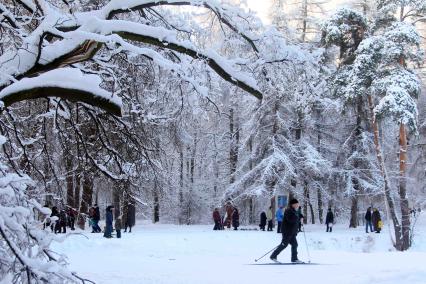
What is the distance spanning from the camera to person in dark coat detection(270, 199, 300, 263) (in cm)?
1475

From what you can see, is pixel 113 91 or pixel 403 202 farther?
pixel 403 202

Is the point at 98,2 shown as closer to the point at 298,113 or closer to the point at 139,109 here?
the point at 139,109

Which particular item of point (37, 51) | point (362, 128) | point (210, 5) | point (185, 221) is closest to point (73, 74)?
point (37, 51)

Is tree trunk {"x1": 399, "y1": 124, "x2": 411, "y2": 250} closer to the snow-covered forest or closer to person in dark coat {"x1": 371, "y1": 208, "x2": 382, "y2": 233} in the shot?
person in dark coat {"x1": 371, "y1": 208, "x2": 382, "y2": 233}

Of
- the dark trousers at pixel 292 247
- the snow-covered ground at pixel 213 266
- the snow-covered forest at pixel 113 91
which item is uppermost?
the snow-covered forest at pixel 113 91

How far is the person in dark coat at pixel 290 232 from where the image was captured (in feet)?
48.4

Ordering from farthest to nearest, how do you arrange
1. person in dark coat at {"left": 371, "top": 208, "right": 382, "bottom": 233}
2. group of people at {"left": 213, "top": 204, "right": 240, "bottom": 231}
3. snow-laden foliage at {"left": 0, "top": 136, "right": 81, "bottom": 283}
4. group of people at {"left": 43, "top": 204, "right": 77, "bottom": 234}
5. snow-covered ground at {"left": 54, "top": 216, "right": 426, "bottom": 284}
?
group of people at {"left": 213, "top": 204, "right": 240, "bottom": 231} → person in dark coat at {"left": 371, "top": 208, "right": 382, "bottom": 233} → snow-covered ground at {"left": 54, "top": 216, "right": 426, "bottom": 284} → group of people at {"left": 43, "top": 204, "right": 77, "bottom": 234} → snow-laden foliage at {"left": 0, "top": 136, "right": 81, "bottom": 283}

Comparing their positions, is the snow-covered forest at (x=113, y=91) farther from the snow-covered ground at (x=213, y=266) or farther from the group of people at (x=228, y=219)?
the group of people at (x=228, y=219)

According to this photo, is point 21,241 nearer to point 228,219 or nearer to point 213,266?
point 213,266

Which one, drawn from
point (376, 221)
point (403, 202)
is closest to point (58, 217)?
point (403, 202)

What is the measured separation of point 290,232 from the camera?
14.8 m

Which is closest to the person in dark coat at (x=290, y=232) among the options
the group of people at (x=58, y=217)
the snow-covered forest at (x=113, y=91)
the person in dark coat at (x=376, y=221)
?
the snow-covered forest at (x=113, y=91)

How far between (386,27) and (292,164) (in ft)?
33.4

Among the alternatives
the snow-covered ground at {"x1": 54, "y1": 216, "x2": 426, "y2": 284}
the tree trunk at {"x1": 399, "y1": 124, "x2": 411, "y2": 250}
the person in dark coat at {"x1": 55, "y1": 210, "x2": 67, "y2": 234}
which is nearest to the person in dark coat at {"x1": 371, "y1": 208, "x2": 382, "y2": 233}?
the tree trunk at {"x1": 399, "y1": 124, "x2": 411, "y2": 250}
